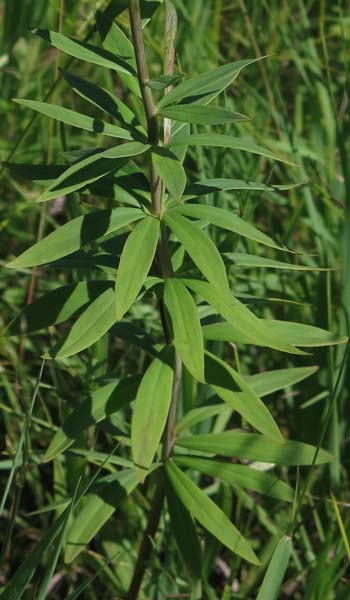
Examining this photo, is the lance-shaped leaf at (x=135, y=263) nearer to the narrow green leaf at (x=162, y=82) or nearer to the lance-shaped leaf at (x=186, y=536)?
the narrow green leaf at (x=162, y=82)

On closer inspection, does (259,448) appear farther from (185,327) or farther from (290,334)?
(185,327)

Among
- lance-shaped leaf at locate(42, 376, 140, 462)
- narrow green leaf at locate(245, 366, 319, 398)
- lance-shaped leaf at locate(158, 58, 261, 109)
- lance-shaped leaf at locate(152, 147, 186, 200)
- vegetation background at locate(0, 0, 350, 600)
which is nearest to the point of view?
lance-shaped leaf at locate(152, 147, 186, 200)

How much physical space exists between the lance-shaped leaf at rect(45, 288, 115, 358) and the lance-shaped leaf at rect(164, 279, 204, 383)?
0.25 feet

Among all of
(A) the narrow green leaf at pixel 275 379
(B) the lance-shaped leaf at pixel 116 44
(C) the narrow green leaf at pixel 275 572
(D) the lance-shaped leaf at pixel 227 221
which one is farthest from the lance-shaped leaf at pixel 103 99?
(C) the narrow green leaf at pixel 275 572

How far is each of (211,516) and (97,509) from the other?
0.56 feet

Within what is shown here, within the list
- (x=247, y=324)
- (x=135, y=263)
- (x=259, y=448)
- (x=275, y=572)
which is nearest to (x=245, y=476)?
(x=259, y=448)

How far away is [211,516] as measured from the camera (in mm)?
1210

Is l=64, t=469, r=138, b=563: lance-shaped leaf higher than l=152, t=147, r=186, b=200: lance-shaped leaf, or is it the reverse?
l=152, t=147, r=186, b=200: lance-shaped leaf

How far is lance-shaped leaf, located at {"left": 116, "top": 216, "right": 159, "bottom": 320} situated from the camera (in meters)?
0.97

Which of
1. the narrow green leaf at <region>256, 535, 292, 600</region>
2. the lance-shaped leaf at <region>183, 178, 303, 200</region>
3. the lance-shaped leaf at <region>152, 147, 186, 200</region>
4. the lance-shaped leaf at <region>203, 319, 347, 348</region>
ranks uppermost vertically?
the lance-shaped leaf at <region>152, 147, 186, 200</region>

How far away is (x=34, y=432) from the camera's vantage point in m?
1.64

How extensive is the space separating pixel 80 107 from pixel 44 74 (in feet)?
0.65

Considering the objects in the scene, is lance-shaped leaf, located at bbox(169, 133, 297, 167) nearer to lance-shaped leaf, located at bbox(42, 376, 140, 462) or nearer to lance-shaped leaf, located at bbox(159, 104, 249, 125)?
lance-shaped leaf, located at bbox(159, 104, 249, 125)

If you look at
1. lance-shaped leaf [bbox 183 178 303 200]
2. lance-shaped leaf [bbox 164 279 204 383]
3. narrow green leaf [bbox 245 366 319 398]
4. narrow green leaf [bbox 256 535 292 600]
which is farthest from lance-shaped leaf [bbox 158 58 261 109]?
narrow green leaf [bbox 256 535 292 600]
